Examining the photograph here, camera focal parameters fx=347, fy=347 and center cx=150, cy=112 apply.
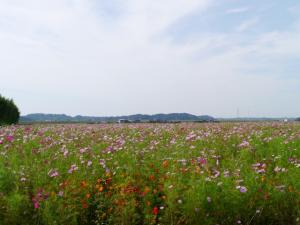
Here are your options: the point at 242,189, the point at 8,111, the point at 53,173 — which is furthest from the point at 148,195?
the point at 8,111

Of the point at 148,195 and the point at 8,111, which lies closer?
the point at 148,195

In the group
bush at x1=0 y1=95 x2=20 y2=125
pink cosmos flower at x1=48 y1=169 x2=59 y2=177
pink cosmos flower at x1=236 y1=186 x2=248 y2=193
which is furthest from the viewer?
bush at x1=0 y1=95 x2=20 y2=125

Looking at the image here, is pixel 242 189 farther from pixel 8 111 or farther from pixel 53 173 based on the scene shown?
pixel 8 111

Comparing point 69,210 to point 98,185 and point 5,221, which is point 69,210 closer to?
point 98,185

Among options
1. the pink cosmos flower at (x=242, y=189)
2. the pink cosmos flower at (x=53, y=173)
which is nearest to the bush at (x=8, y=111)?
the pink cosmos flower at (x=53, y=173)

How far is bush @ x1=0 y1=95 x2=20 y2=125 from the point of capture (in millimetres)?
26922

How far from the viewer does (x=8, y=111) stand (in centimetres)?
2784

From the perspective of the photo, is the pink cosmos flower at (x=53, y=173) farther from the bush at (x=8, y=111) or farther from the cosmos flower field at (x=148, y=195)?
the bush at (x=8, y=111)

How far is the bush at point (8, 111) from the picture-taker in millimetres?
26922

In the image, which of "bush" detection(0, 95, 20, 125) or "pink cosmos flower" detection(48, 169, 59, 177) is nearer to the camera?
"pink cosmos flower" detection(48, 169, 59, 177)

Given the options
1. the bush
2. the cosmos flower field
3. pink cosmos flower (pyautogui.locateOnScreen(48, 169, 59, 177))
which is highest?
the bush

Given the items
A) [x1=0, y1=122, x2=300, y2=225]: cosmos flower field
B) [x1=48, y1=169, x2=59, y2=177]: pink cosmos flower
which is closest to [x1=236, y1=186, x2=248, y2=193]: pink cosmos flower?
[x1=0, y1=122, x2=300, y2=225]: cosmos flower field

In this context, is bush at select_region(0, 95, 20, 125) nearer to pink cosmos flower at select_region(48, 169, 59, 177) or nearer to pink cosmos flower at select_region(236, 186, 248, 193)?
pink cosmos flower at select_region(48, 169, 59, 177)

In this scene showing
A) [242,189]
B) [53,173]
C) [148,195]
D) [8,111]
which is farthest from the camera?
[8,111]
